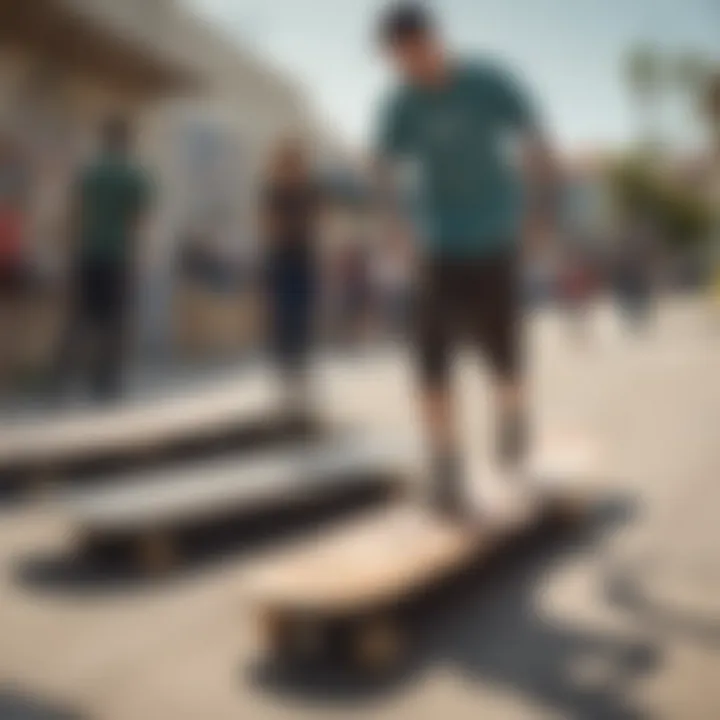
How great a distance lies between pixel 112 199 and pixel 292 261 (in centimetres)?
77

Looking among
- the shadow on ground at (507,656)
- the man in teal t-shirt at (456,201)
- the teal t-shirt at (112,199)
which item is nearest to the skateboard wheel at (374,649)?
the shadow on ground at (507,656)

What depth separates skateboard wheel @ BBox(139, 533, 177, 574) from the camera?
273 cm

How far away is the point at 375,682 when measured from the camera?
2012mm

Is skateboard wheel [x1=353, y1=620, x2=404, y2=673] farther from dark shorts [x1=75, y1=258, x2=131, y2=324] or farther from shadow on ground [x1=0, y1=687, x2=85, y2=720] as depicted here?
dark shorts [x1=75, y1=258, x2=131, y2=324]

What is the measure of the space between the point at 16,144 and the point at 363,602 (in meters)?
4.95

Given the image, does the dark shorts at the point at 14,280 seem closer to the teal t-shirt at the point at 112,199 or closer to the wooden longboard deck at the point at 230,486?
the teal t-shirt at the point at 112,199

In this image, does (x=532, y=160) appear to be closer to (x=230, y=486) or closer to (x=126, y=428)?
(x=230, y=486)

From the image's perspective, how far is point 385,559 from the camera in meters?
2.28

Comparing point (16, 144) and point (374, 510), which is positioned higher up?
point (16, 144)

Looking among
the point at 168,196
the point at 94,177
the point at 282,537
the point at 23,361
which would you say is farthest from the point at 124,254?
the point at 282,537

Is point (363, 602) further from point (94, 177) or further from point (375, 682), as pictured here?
point (94, 177)

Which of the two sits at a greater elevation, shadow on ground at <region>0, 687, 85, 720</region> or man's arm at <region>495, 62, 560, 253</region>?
man's arm at <region>495, 62, 560, 253</region>

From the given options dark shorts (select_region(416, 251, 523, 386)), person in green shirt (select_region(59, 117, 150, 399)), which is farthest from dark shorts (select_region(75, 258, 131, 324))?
dark shorts (select_region(416, 251, 523, 386))

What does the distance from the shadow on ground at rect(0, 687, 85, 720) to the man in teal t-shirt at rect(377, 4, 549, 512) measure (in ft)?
3.74
